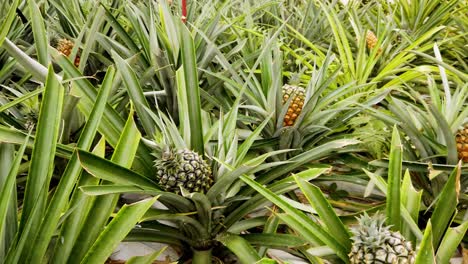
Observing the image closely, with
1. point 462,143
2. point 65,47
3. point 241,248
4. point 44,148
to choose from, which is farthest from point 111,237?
point 65,47

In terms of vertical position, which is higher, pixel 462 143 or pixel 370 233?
pixel 462 143

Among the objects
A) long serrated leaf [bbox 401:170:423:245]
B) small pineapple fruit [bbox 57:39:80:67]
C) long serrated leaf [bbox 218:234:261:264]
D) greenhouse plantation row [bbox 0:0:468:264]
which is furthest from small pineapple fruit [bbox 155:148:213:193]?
small pineapple fruit [bbox 57:39:80:67]

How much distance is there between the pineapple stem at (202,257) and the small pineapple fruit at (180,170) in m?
0.15

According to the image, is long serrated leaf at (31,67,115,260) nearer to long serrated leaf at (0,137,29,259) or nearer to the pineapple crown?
long serrated leaf at (0,137,29,259)

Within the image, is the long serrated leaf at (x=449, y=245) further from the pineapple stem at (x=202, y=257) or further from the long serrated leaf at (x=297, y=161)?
the pineapple stem at (x=202, y=257)

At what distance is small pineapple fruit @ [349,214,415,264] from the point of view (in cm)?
62

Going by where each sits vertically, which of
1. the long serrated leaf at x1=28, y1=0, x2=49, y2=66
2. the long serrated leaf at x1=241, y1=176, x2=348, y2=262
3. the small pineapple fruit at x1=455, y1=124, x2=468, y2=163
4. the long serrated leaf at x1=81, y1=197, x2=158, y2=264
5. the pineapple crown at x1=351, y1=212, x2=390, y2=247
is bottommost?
the long serrated leaf at x1=81, y1=197, x2=158, y2=264

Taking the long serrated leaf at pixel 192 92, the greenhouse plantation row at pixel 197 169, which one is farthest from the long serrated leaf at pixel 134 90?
the long serrated leaf at pixel 192 92

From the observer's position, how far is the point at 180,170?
0.83 metres

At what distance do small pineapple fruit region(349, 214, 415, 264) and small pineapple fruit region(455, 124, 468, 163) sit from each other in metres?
0.52

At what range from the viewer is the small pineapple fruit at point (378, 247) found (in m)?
0.62

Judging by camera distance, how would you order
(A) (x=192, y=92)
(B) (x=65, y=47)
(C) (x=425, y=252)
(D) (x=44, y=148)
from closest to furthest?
(C) (x=425, y=252)
(D) (x=44, y=148)
(A) (x=192, y=92)
(B) (x=65, y=47)

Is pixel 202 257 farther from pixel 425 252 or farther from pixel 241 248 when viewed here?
pixel 425 252

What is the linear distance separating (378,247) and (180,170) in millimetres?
387
